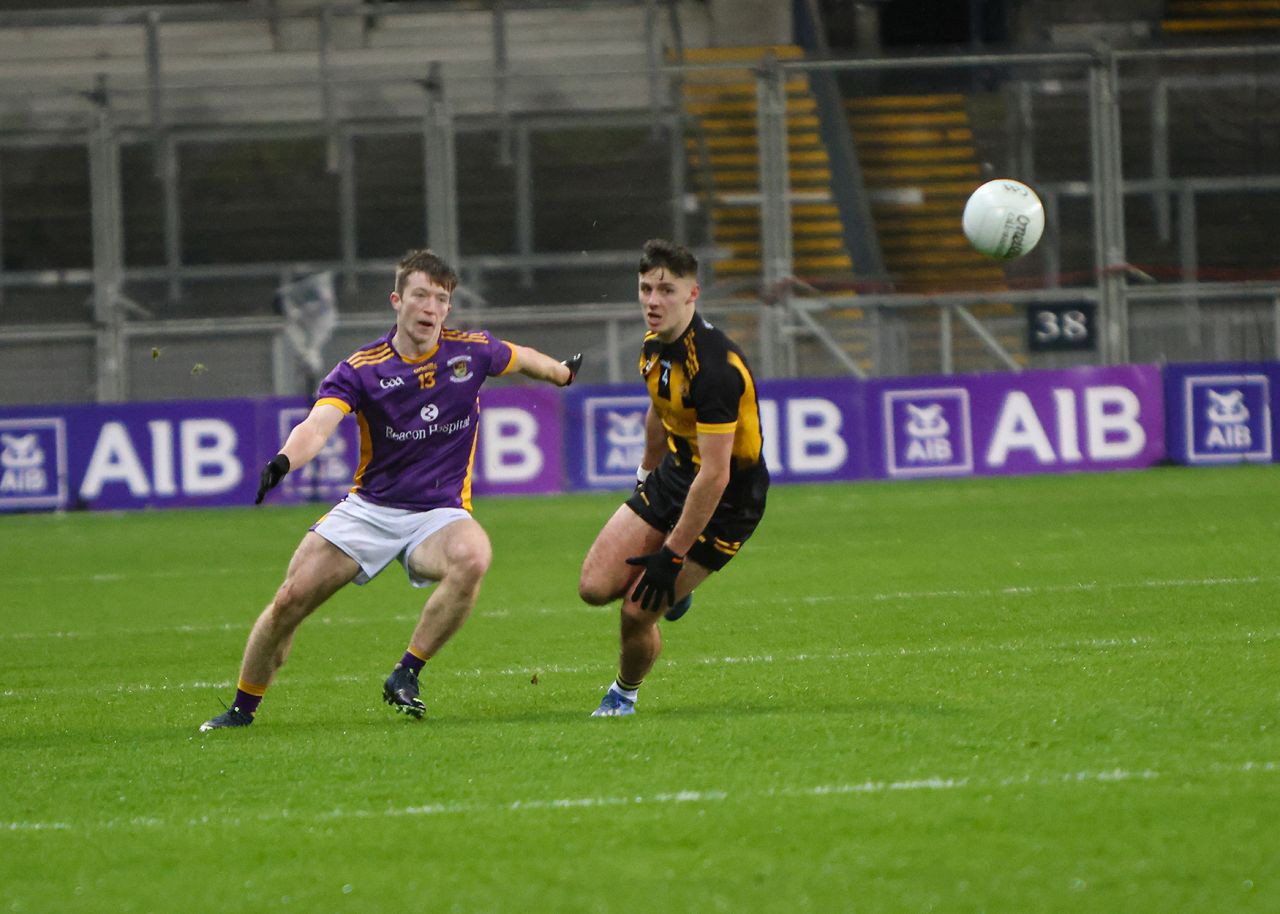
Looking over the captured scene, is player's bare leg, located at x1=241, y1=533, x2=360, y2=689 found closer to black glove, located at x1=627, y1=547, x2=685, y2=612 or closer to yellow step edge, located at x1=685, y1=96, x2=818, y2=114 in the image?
black glove, located at x1=627, y1=547, x2=685, y2=612

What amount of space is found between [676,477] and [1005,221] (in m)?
3.75

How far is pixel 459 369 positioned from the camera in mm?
7477

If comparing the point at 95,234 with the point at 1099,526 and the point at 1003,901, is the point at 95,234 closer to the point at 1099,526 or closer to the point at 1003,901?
the point at 1099,526

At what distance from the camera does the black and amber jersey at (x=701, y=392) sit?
22.2 ft

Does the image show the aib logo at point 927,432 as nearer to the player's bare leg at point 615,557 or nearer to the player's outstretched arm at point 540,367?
the player's outstretched arm at point 540,367

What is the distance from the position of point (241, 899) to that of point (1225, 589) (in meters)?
7.04

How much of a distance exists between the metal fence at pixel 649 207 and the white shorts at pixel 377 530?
12088mm

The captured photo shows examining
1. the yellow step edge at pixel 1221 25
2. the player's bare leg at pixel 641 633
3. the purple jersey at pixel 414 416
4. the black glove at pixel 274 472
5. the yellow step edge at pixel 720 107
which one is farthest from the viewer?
the yellow step edge at pixel 1221 25

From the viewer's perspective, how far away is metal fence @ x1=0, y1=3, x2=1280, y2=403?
1981cm

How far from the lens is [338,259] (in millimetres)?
24109

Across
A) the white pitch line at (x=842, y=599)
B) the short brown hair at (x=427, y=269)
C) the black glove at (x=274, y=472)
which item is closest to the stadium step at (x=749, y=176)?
the white pitch line at (x=842, y=599)

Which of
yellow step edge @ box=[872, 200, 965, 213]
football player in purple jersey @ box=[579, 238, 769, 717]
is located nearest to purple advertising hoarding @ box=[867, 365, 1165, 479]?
yellow step edge @ box=[872, 200, 965, 213]

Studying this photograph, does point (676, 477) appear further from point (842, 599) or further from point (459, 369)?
point (842, 599)

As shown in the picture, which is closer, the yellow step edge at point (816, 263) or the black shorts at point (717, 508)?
the black shorts at point (717, 508)
